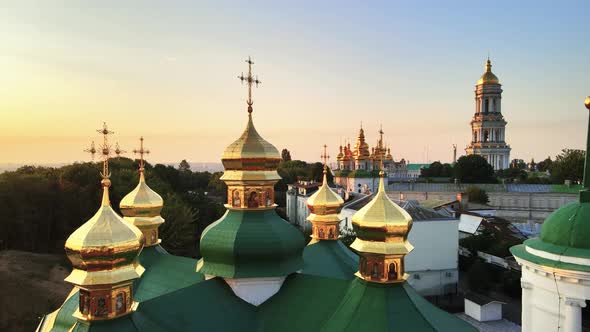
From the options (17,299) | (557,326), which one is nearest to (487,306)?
(557,326)

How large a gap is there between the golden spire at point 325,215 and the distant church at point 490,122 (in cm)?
6976

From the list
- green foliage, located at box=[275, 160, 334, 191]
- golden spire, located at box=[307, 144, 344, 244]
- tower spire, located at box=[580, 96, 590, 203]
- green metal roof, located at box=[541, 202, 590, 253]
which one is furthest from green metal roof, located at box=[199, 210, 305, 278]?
green foliage, located at box=[275, 160, 334, 191]

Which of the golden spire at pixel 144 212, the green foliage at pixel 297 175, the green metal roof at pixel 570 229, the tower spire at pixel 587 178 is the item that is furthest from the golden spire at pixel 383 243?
the green foliage at pixel 297 175

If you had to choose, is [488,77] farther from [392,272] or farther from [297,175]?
[392,272]

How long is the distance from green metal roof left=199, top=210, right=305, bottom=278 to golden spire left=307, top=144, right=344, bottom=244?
11.5 feet

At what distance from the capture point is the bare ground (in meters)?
18.8

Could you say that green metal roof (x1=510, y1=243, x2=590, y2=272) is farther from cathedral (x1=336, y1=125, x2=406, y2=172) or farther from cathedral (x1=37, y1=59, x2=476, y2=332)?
cathedral (x1=336, y1=125, x2=406, y2=172)

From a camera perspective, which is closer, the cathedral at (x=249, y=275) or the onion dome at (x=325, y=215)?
the cathedral at (x=249, y=275)

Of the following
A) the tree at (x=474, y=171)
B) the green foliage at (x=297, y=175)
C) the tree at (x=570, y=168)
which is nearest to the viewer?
the tree at (x=570, y=168)

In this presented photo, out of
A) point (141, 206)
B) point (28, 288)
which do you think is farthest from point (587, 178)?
point (28, 288)

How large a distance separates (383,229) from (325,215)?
19.2 ft

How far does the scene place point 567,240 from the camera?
6.55 metres

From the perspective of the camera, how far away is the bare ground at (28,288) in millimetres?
18828

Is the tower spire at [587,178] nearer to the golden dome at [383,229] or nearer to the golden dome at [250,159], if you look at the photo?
the golden dome at [383,229]
